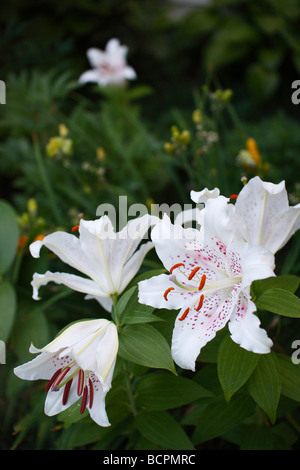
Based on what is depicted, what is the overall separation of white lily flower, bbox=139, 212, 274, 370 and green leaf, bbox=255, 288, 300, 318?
0.10ft

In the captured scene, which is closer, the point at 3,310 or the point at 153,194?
the point at 3,310

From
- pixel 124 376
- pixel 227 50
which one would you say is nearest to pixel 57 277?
pixel 124 376

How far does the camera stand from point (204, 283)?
65cm

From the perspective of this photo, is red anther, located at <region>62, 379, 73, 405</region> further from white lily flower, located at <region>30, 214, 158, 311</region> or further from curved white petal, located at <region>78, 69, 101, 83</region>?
curved white petal, located at <region>78, 69, 101, 83</region>

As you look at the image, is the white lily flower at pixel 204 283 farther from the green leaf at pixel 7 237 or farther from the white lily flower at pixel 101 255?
the green leaf at pixel 7 237

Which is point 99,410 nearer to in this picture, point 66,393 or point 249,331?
point 66,393

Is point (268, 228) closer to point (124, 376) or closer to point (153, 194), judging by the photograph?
point (124, 376)

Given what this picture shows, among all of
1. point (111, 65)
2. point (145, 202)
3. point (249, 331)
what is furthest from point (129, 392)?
point (111, 65)

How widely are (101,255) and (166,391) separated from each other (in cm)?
24

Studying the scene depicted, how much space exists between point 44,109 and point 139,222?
49.0 inches

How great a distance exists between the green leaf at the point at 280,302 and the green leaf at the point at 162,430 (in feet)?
0.81

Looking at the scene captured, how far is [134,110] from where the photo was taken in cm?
199

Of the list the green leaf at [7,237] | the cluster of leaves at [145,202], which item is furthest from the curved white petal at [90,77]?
the green leaf at [7,237]
